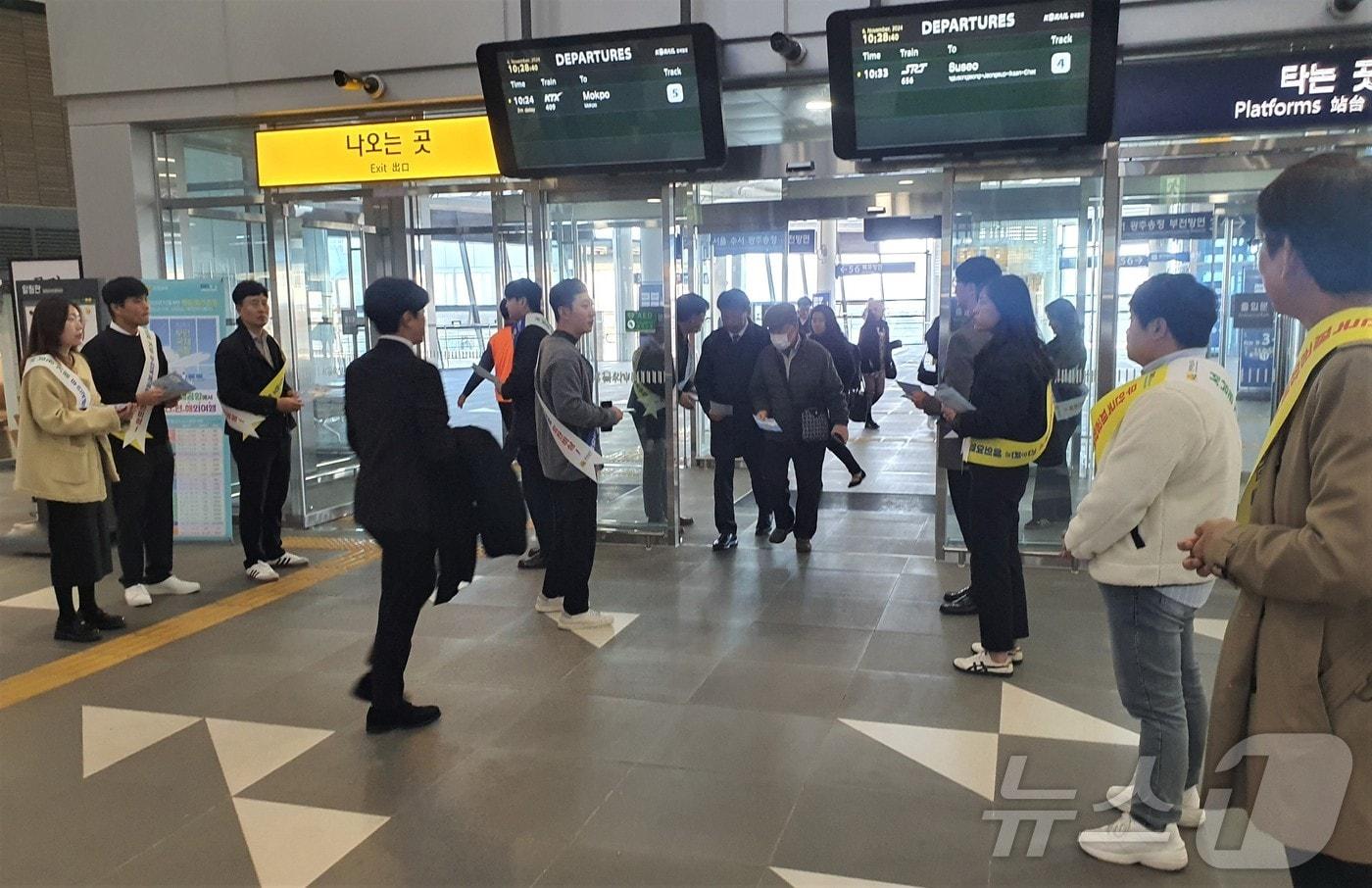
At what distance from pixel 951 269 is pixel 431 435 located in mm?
3911

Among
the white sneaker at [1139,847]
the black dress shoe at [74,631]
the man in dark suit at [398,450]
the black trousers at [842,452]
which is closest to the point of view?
the white sneaker at [1139,847]

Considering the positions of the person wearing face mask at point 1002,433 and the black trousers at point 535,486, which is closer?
the person wearing face mask at point 1002,433

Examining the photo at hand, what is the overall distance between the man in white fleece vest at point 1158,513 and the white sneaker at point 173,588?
16.6 feet

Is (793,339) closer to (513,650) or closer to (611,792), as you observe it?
(513,650)

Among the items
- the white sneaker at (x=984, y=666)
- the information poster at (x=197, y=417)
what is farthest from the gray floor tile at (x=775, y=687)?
the information poster at (x=197, y=417)

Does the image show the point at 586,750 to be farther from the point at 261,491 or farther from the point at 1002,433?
the point at 261,491

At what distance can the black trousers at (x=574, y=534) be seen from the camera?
4.96 meters

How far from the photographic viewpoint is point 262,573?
6.25 metres

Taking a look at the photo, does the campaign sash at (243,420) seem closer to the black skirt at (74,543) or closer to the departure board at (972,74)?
the black skirt at (74,543)

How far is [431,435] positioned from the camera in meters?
3.71

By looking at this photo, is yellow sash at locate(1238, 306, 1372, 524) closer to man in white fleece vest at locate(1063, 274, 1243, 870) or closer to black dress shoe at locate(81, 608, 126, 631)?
man in white fleece vest at locate(1063, 274, 1243, 870)

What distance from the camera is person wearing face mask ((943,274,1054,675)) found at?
4.12 meters

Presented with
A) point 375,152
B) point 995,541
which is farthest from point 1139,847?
point 375,152

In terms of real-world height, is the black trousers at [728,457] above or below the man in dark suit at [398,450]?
below
